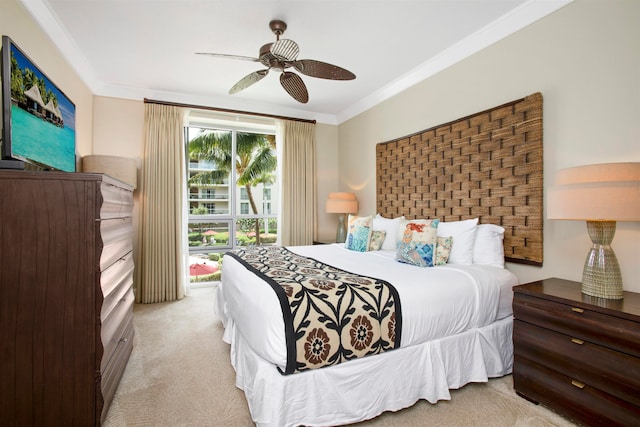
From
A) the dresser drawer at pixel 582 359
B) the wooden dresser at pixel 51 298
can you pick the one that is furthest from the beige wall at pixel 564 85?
the wooden dresser at pixel 51 298

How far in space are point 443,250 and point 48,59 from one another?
3.62 metres

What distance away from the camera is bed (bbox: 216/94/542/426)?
1553 millimetres

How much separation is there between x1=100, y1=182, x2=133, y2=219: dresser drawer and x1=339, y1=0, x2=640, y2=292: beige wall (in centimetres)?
288

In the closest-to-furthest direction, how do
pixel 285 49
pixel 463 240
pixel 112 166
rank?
pixel 285 49 → pixel 463 240 → pixel 112 166

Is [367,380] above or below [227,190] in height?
below

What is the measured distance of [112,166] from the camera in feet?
10.8

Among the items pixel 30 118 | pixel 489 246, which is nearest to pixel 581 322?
pixel 489 246

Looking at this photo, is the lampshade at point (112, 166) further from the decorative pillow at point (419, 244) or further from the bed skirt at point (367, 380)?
the decorative pillow at point (419, 244)

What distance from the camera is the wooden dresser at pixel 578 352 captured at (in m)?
1.46

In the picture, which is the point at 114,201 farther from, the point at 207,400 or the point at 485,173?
the point at 485,173

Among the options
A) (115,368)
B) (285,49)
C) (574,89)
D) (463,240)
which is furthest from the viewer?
(463,240)

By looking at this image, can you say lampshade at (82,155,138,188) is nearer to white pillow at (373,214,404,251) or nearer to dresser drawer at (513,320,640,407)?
white pillow at (373,214,404,251)

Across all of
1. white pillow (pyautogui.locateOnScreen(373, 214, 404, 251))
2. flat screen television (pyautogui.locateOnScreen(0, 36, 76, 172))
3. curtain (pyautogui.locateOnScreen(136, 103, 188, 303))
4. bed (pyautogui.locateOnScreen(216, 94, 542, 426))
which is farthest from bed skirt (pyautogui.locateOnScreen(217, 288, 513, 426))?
curtain (pyautogui.locateOnScreen(136, 103, 188, 303))

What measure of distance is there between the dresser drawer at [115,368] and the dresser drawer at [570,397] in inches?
93.9
